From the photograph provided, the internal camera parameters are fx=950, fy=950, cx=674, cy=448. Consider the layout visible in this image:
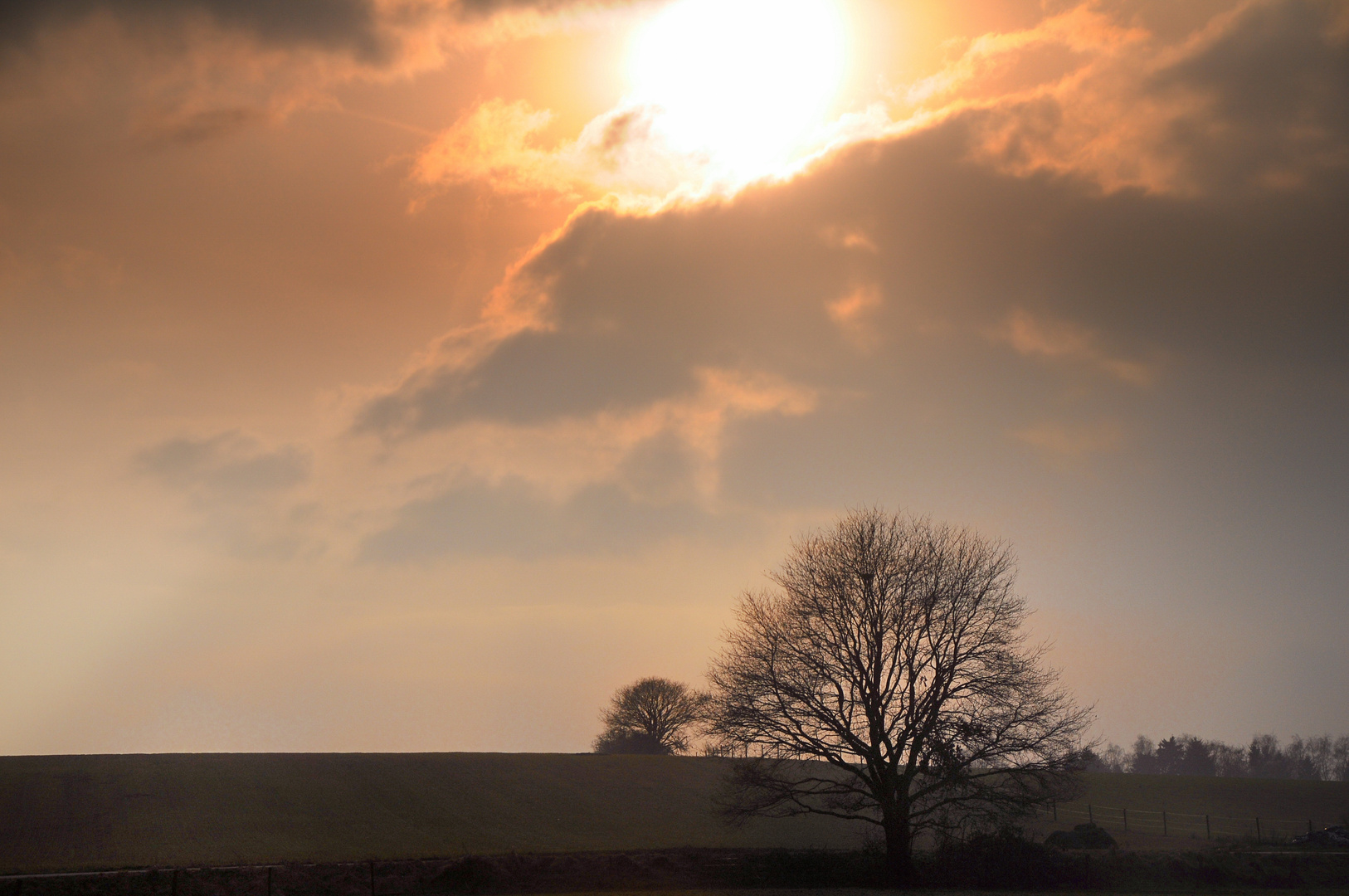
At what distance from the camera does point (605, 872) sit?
3600 cm

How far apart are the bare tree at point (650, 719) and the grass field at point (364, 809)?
25.1 m

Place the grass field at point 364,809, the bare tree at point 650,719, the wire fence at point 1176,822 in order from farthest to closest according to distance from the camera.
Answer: the bare tree at point 650,719
the wire fence at point 1176,822
the grass field at point 364,809

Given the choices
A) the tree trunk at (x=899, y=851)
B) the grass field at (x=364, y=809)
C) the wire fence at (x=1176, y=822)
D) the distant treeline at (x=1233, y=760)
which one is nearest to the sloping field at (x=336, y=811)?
the grass field at (x=364, y=809)

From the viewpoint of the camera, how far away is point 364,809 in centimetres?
5128

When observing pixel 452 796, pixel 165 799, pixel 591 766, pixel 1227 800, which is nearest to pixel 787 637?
pixel 452 796

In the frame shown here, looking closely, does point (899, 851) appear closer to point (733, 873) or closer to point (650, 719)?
point (733, 873)

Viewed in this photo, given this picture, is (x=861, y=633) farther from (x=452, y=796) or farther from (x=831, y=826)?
(x=452, y=796)

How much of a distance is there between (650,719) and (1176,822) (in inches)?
2022

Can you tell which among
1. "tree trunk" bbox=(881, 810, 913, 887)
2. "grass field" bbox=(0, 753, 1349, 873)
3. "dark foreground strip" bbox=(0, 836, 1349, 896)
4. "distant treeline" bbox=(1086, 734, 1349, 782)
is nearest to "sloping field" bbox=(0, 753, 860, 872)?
"grass field" bbox=(0, 753, 1349, 873)

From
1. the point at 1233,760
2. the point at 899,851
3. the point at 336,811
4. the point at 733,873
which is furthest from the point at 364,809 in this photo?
the point at 1233,760

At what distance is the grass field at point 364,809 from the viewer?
40062 millimetres

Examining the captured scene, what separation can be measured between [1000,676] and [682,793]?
36.2 meters

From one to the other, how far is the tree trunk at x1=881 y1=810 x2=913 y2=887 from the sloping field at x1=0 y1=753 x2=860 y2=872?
13943 millimetres

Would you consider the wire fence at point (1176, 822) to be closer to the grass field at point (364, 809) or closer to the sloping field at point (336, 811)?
the grass field at point (364, 809)
